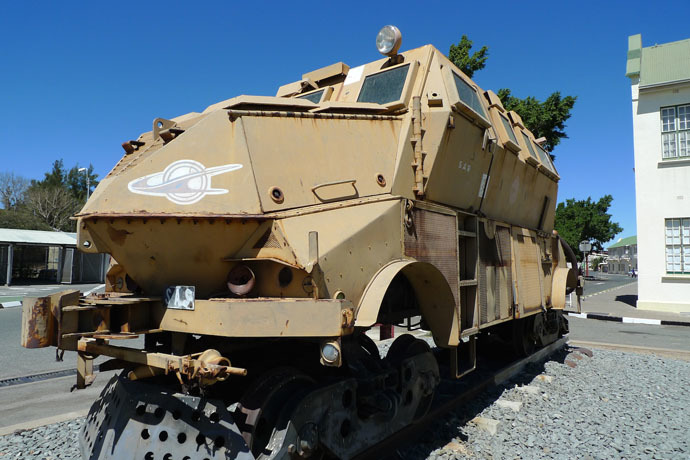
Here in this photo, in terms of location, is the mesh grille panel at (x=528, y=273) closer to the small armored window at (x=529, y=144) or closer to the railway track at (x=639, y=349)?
the small armored window at (x=529, y=144)

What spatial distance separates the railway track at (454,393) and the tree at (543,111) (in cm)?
951

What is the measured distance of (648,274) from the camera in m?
18.2

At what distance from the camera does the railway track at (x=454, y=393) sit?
403cm

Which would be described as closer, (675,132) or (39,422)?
(39,422)


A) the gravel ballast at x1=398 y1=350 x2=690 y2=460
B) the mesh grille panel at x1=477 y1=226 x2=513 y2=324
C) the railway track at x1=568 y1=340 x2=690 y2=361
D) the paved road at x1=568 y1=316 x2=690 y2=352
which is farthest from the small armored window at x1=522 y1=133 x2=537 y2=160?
the paved road at x1=568 y1=316 x2=690 y2=352

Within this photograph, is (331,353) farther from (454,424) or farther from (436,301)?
(454,424)

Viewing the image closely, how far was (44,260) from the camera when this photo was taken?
93.4 ft

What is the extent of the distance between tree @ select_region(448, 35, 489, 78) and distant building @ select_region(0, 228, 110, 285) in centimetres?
1813

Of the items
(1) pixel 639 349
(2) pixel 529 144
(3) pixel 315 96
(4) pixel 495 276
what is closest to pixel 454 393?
(4) pixel 495 276

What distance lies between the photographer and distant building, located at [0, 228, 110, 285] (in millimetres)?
23141

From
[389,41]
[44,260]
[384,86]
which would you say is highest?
[389,41]

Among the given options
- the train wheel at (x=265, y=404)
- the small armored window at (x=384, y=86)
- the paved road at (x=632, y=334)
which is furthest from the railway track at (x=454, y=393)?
the small armored window at (x=384, y=86)

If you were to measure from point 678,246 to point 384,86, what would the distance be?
57.4ft

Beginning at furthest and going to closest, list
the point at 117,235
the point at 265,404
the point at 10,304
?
the point at 10,304, the point at 265,404, the point at 117,235
